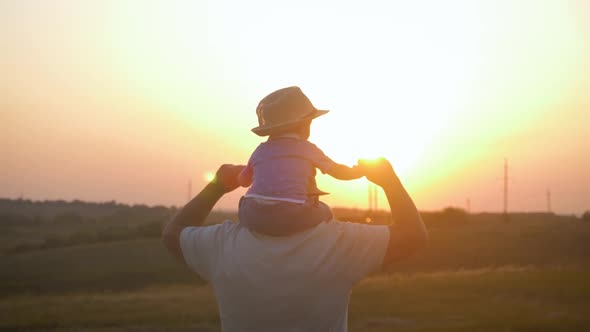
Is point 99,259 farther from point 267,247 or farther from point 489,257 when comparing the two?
point 267,247

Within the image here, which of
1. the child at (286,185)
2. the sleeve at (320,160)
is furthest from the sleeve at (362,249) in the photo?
the sleeve at (320,160)

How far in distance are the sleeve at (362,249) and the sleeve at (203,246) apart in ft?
1.58

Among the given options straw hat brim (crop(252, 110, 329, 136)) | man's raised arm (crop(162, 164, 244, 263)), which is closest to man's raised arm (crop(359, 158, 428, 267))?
straw hat brim (crop(252, 110, 329, 136))

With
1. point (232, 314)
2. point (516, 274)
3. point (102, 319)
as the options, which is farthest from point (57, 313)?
point (232, 314)

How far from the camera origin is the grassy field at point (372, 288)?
1744cm

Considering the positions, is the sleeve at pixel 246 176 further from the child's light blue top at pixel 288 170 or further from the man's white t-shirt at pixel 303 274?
the man's white t-shirt at pixel 303 274

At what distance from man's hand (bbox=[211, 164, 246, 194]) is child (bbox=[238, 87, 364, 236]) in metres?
0.27

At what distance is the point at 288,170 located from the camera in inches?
117

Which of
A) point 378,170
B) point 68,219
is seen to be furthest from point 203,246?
point 68,219

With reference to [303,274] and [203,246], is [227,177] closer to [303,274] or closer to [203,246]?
[203,246]

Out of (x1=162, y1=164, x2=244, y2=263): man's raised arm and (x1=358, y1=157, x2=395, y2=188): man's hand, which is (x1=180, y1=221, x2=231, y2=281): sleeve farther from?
(x1=358, y1=157, x2=395, y2=188): man's hand

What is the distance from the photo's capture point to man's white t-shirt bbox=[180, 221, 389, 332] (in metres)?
3.02

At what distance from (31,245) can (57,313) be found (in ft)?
146

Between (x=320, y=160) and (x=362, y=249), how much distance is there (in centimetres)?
35
